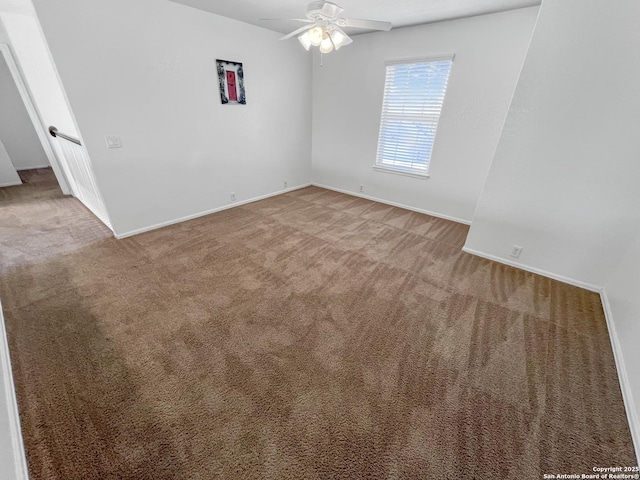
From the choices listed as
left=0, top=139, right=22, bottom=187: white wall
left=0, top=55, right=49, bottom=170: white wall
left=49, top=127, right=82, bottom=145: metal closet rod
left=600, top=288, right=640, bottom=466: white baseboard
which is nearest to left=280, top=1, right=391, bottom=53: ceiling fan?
left=49, top=127, right=82, bottom=145: metal closet rod

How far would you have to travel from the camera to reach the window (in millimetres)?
3367

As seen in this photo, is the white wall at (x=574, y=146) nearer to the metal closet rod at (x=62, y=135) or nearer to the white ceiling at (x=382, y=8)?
the white ceiling at (x=382, y=8)

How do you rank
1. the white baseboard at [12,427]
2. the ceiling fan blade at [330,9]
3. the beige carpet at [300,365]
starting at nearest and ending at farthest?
the white baseboard at [12,427] → the beige carpet at [300,365] → the ceiling fan blade at [330,9]

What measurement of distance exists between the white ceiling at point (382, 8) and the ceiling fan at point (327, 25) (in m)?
0.70

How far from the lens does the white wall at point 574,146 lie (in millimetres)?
1875

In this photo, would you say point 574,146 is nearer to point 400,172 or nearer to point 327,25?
point 400,172

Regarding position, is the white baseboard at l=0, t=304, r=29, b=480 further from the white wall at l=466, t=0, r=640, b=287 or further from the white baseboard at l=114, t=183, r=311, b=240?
the white wall at l=466, t=0, r=640, b=287

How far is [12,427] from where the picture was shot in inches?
46.1

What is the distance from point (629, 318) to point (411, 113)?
3.20 meters

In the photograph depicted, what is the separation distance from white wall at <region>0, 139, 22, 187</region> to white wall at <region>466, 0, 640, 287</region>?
7.71 meters

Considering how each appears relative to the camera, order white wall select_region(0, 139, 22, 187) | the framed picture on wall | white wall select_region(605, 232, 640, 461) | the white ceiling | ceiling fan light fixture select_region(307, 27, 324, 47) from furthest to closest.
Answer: white wall select_region(0, 139, 22, 187) → the framed picture on wall → the white ceiling → ceiling fan light fixture select_region(307, 27, 324, 47) → white wall select_region(605, 232, 640, 461)

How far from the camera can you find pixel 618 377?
156cm

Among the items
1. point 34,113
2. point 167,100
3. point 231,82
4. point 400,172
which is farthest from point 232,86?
point 34,113

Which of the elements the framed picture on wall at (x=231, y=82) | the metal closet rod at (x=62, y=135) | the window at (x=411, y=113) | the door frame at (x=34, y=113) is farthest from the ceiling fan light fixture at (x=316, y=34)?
the door frame at (x=34, y=113)
